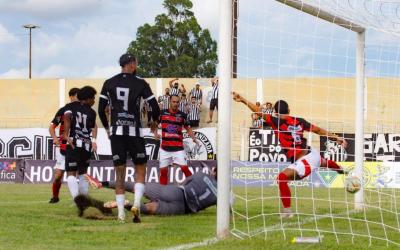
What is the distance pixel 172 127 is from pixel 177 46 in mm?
48550

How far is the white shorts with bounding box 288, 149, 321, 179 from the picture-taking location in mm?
10492

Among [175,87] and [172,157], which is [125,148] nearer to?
[172,157]

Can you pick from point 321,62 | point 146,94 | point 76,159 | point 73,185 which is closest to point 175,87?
point 76,159

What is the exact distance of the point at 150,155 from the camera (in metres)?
25.8

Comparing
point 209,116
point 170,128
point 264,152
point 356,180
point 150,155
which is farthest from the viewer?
point 209,116

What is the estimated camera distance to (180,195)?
34.9ft

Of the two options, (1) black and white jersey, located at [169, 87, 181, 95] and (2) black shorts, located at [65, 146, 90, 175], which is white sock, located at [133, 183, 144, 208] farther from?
(1) black and white jersey, located at [169, 87, 181, 95]

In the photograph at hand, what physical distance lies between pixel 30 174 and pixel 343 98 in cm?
1200

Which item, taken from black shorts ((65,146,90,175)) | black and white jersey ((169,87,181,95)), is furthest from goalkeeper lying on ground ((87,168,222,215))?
black and white jersey ((169,87,181,95))

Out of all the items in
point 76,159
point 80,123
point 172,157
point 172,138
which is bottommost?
point 172,157

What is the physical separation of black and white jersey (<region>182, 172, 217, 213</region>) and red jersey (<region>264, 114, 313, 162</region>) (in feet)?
3.75

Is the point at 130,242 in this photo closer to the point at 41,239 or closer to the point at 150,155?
the point at 41,239

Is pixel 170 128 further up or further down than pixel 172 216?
further up

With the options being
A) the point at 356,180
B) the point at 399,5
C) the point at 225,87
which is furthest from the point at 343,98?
the point at 225,87
